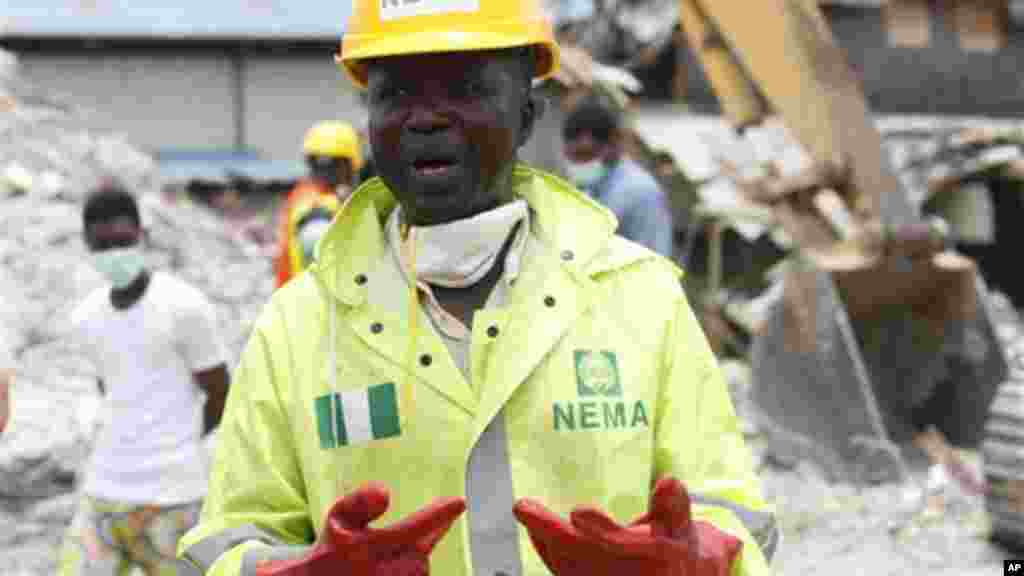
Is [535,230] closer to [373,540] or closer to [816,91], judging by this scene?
[373,540]

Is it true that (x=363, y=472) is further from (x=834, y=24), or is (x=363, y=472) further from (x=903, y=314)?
(x=834, y=24)

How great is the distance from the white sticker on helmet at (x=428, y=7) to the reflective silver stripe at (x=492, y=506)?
55 cm

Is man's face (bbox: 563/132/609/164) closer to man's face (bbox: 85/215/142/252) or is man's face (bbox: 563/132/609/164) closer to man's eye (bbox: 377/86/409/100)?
man's face (bbox: 85/215/142/252)

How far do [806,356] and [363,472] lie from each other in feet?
21.8

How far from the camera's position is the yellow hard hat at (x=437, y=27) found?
2.54 metres

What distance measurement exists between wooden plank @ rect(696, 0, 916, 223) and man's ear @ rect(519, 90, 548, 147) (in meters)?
6.93

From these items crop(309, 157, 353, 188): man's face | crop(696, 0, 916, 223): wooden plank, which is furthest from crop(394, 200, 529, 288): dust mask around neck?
crop(696, 0, 916, 223): wooden plank

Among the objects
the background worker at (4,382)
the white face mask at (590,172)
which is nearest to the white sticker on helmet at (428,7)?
the background worker at (4,382)

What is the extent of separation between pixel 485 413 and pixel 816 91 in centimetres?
743

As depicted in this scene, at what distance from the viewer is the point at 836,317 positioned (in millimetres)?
8852

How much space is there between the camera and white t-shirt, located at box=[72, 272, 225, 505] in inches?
210

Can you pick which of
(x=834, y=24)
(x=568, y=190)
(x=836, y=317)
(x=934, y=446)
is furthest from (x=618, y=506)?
(x=834, y=24)

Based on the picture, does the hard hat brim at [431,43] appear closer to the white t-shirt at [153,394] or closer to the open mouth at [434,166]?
the open mouth at [434,166]

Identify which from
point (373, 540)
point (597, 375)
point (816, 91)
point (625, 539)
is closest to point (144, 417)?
point (597, 375)
